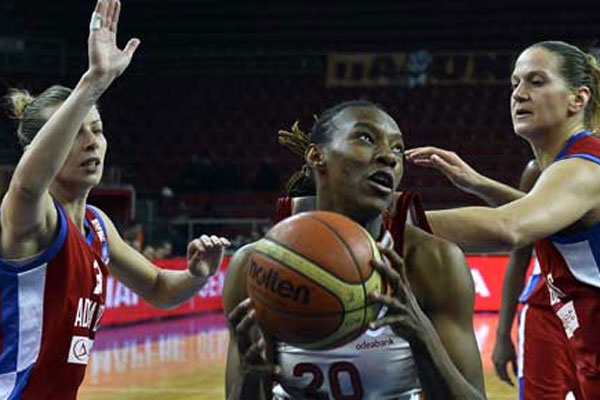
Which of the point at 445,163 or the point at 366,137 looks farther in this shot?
A: the point at 445,163

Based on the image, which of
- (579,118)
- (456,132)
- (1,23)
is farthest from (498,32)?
(579,118)

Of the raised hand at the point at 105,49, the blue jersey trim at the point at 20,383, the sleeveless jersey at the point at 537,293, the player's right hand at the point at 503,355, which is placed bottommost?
the player's right hand at the point at 503,355

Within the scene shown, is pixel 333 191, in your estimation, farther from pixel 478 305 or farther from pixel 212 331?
pixel 478 305

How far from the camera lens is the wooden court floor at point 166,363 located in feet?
25.9

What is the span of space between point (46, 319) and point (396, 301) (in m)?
1.41

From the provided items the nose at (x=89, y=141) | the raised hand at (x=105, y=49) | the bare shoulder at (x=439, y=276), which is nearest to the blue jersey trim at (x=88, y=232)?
the nose at (x=89, y=141)

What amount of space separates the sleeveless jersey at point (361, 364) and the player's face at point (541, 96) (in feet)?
2.93

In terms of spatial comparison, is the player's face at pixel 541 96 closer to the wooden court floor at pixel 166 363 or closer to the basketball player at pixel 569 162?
the basketball player at pixel 569 162

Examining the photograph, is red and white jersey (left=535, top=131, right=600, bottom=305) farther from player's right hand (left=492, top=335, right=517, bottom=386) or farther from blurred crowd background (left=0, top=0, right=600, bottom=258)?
blurred crowd background (left=0, top=0, right=600, bottom=258)

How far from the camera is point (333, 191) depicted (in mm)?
2572

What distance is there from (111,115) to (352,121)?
61.5 feet

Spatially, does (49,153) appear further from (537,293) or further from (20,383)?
(537,293)

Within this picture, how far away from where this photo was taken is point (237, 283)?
2709 millimetres

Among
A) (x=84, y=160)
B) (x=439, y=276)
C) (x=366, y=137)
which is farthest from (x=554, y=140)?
(x=84, y=160)
